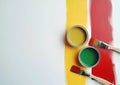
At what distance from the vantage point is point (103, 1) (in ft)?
2.70

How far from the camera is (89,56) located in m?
0.79

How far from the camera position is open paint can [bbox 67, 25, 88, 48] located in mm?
774

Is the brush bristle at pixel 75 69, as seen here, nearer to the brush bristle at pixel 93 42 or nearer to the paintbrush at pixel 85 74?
the paintbrush at pixel 85 74

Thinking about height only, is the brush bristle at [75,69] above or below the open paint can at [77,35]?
below

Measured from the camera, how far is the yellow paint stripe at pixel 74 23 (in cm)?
77

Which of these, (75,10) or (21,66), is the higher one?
(75,10)

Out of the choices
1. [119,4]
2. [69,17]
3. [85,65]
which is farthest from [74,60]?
[119,4]

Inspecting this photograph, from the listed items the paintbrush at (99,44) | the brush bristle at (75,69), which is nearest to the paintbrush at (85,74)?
the brush bristle at (75,69)

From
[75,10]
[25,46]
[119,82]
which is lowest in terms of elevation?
[119,82]

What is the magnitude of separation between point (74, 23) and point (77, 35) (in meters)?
0.05

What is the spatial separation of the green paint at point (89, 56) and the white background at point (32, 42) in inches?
2.7

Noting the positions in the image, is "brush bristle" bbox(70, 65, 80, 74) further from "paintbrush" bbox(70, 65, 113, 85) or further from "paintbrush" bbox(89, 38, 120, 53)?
"paintbrush" bbox(89, 38, 120, 53)

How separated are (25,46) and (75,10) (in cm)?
23

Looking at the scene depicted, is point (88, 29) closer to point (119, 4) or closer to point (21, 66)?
point (119, 4)
